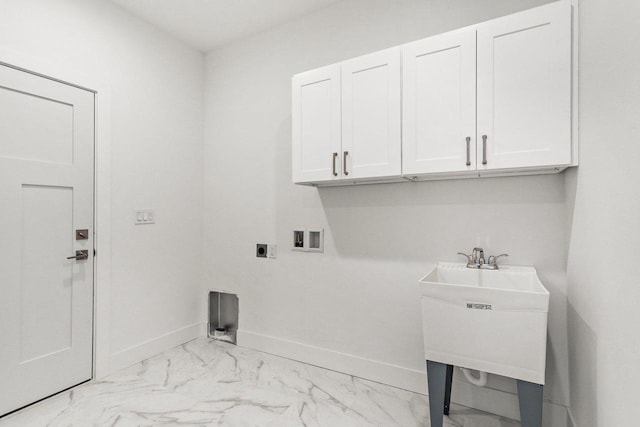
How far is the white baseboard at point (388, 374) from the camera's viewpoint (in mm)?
1838

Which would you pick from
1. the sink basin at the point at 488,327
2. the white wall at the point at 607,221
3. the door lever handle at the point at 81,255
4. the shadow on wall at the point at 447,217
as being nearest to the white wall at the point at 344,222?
the shadow on wall at the point at 447,217

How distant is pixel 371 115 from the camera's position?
1951mm

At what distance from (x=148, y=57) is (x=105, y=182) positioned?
3.60 ft

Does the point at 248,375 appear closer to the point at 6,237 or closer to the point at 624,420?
the point at 6,237

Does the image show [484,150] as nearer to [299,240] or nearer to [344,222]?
[344,222]

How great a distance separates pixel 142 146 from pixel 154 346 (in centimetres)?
161

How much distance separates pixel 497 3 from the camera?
1893mm

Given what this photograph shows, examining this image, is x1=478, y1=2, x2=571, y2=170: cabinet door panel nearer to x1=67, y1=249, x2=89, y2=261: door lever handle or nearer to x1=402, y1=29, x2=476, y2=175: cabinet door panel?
x1=402, y1=29, x2=476, y2=175: cabinet door panel

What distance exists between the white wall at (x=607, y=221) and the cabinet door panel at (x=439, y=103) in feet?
1.50

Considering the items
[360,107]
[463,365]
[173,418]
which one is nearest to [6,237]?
[173,418]

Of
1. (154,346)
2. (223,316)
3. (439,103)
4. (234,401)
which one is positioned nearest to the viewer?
(439,103)

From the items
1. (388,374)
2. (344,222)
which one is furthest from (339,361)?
(344,222)

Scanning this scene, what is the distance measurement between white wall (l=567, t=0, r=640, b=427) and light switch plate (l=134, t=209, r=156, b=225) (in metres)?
2.80

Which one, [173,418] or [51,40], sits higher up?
[51,40]
